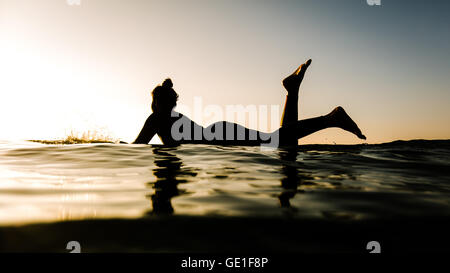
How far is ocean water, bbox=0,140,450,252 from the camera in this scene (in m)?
1.67

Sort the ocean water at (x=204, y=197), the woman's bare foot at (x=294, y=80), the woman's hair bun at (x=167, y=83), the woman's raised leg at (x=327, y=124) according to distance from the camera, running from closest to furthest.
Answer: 1. the ocean water at (x=204, y=197)
2. the woman's raised leg at (x=327, y=124)
3. the woman's bare foot at (x=294, y=80)
4. the woman's hair bun at (x=167, y=83)

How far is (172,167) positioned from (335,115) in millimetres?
5292

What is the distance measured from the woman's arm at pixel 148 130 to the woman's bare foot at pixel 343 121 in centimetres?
539

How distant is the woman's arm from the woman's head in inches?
12.6

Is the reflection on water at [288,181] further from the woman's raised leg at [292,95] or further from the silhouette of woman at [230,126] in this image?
the woman's raised leg at [292,95]

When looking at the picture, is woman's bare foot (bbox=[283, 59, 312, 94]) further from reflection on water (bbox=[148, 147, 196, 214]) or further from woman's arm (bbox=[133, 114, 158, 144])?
reflection on water (bbox=[148, 147, 196, 214])

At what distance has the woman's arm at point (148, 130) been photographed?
7801 mm

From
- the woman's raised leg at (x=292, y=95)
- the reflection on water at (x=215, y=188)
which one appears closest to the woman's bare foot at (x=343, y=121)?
the woman's raised leg at (x=292, y=95)

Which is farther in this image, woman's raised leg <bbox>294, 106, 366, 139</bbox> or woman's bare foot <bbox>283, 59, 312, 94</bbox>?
woman's bare foot <bbox>283, 59, 312, 94</bbox>

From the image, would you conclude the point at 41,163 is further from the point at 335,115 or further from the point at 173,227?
the point at 335,115

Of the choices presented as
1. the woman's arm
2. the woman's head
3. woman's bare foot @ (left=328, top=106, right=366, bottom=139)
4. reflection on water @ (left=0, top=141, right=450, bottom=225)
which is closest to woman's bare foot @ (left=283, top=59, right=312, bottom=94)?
woman's bare foot @ (left=328, top=106, right=366, bottom=139)

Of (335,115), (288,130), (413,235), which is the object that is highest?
(335,115)

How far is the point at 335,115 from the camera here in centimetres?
726
